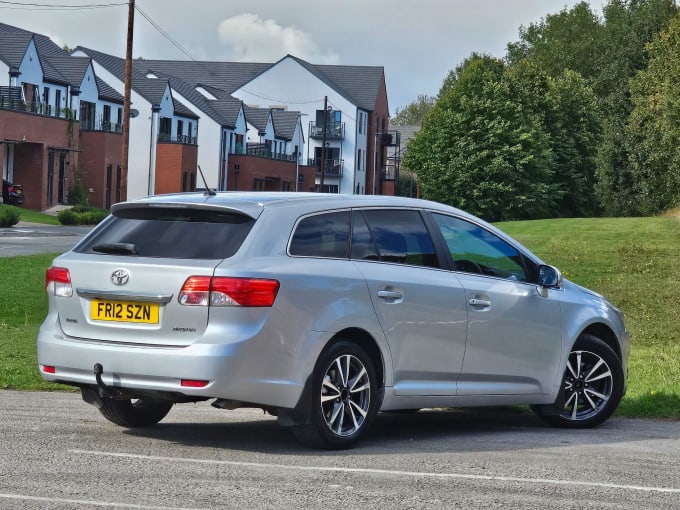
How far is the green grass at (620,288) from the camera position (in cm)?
1242

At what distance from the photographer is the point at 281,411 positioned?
26.4ft

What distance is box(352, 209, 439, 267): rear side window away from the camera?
8.76m

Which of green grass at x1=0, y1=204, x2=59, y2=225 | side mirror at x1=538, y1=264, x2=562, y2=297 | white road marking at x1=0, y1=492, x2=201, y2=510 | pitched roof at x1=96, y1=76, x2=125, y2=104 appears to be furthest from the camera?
pitched roof at x1=96, y1=76, x2=125, y2=104

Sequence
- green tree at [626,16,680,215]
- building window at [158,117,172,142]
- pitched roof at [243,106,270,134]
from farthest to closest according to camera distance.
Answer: pitched roof at [243,106,270,134] → building window at [158,117,172,142] → green tree at [626,16,680,215]

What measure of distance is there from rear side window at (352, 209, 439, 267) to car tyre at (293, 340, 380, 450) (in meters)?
0.73

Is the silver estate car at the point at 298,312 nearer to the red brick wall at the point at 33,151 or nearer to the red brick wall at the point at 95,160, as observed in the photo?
the red brick wall at the point at 33,151

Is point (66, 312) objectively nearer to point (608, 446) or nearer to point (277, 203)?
point (277, 203)

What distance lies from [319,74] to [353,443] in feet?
376

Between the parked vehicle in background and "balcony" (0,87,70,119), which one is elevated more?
"balcony" (0,87,70,119)

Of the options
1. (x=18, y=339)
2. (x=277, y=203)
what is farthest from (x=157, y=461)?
(x=18, y=339)

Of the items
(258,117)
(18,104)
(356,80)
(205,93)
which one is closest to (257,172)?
(205,93)

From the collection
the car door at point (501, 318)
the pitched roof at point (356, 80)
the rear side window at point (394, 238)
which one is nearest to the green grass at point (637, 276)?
the car door at point (501, 318)

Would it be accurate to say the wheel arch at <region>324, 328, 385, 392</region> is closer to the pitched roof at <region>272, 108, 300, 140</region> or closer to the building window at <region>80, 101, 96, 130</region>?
the building window at <region>80, 101, 96, 130</region>

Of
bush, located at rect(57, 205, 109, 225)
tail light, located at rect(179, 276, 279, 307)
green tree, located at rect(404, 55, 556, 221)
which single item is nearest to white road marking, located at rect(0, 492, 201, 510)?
tail light, located at rect(179, 276, 279, 307)
